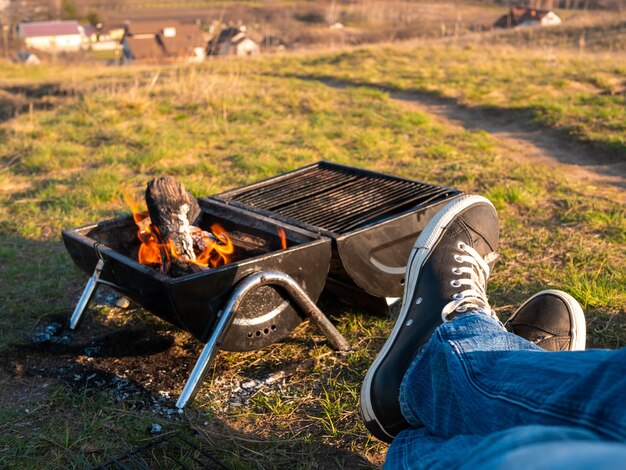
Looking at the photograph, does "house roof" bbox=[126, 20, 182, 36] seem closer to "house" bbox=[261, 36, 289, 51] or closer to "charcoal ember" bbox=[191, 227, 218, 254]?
"house" bbox=[261, 36, 289, 51]

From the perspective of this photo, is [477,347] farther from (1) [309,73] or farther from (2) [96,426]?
(1) [309,73]

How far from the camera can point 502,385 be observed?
4.34ft

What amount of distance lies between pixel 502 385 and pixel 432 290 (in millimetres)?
875

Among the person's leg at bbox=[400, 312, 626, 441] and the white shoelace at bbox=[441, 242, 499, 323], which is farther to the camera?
the white shoelace at bbox=[441, 242, 499, 323]

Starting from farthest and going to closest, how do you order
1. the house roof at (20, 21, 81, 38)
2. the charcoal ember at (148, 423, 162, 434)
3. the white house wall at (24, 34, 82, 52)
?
1. the house roof at (20, 21, 81, 38)
2. the white house wall at (24, 34, 82, 52)
3. the charcoal ember at (148, 423, 162, 434)

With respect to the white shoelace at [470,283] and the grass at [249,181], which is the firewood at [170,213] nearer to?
the grass at [249,181]

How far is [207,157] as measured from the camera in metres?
6.07

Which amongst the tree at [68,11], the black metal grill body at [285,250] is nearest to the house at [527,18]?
the black metal grill body at [285,250]

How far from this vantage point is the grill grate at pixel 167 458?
212 centimetres

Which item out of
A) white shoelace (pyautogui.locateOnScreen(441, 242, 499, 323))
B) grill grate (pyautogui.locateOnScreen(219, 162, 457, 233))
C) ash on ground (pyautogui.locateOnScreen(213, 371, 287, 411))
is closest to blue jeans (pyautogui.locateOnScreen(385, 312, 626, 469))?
white shoelace (pyautogui.locateOnScreen(441, 242, 499, 323))

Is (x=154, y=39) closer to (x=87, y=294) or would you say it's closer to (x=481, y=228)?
(x=87, y=294)

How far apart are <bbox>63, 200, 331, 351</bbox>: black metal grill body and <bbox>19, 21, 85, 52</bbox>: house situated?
115 feet

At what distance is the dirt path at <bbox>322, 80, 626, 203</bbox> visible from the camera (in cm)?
522

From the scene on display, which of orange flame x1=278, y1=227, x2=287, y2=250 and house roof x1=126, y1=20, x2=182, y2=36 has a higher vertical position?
house roof x1=126, y1=20, x2=182, y2=36
